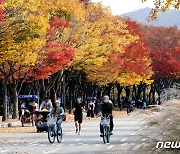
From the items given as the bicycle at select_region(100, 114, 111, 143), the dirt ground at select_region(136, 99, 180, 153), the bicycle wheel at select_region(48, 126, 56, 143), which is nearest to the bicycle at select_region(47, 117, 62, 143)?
the bicycle wheel at select_region(48, 126, 56, 143)

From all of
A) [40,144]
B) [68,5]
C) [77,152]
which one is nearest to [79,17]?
[68,5]

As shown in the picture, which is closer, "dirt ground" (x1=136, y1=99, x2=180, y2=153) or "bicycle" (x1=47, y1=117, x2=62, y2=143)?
"dirt ground" (x1=136, y1=99, x2=180, y2=153)

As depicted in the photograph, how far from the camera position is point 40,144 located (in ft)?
65.9

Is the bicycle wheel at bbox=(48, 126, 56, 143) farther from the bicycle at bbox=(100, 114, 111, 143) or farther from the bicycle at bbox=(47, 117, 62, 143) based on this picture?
the bicycle at bbox=(100, 114, 111, 143)

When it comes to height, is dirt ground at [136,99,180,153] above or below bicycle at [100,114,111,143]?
above

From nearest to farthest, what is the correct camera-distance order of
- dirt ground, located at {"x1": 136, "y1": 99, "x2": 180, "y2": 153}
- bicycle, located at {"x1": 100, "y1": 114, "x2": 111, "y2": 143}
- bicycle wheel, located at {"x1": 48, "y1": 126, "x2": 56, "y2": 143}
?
dirt ground, located at {"x1": 136, "y1": 99, "x2": 180, "y2": 153} < bicycle, located at {"x1": 100, "y1": 114, "x2": 111, "y2": 143} < bicycle wheel, located at {"x1": 48, "y1": 126, "x2": 56, "y2": 143}

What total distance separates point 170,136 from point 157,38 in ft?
259

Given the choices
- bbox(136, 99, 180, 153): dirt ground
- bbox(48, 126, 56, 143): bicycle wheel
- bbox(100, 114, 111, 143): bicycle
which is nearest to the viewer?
bbox(136, 99, 180, 153): dirt ground

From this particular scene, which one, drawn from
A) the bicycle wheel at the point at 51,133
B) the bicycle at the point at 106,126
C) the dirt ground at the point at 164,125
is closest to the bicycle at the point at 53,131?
the bicycle wheel at the point at 51,133

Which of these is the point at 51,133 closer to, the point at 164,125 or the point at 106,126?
the point at 106,126

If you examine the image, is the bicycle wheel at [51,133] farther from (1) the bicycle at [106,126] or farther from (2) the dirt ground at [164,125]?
(2) the dirt ground at [164,125]

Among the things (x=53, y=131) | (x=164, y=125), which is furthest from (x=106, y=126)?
(x=164, y=125)

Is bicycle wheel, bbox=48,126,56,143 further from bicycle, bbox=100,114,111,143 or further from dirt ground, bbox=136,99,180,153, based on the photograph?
dirt ground, bbox=136,99,180,153

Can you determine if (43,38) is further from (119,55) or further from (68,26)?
(119,55)
